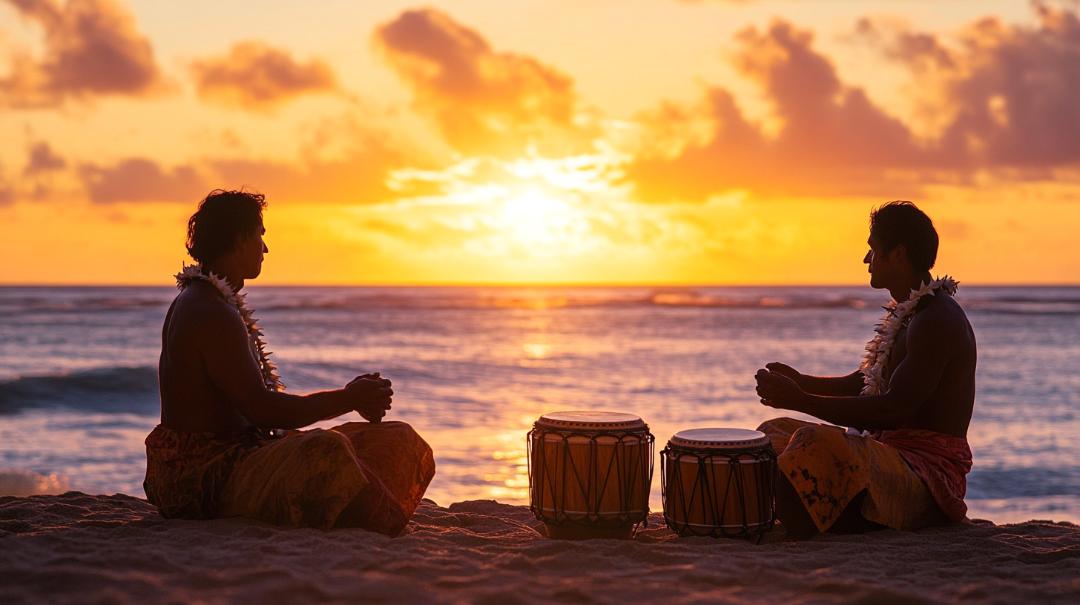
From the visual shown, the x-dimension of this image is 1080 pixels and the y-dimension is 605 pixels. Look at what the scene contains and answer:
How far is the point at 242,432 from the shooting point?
Answer: 4.72 metres

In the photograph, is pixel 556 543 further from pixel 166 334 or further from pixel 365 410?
pixel 166 334

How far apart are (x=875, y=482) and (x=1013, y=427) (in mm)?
8058

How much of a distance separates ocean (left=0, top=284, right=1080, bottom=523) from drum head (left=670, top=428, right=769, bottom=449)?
2.64m

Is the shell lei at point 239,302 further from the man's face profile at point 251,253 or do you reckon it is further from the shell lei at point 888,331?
the shell lei at point 888,331

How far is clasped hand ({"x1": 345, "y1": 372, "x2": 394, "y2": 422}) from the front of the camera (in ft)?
15.2

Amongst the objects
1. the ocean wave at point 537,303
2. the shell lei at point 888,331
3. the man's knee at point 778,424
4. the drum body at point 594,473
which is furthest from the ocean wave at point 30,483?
the ocean wave at point 537,303

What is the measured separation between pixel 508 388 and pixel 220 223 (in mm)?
11419

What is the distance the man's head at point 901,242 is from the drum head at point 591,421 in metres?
1.44

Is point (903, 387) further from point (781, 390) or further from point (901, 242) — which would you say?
point (901, 242)

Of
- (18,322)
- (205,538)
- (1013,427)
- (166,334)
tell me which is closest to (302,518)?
(205,538)

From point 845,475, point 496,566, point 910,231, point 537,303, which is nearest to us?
point 496,566

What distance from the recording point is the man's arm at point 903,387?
4.71m

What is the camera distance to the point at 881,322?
5.31 metres

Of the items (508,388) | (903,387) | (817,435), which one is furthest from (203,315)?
(508,388)
